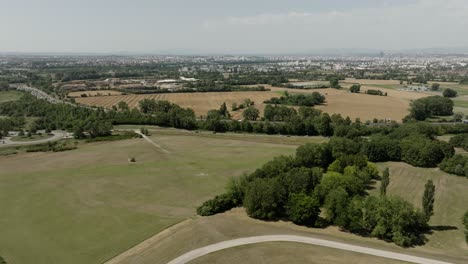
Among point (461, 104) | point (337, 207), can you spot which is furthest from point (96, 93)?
point (461, 104)

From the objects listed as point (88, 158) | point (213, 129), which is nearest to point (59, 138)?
point (88, 158)

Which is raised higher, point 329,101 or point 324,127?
point 329,101

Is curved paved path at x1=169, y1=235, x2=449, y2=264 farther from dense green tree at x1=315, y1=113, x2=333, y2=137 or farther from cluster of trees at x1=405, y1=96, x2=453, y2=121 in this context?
cluster of trees at x1=405, y1=96, x2=453, y2=121

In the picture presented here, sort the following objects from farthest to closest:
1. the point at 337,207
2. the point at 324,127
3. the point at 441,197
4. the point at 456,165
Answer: the point at 324,127, the point at 456,165, the point at 441,197, the point at 337,207

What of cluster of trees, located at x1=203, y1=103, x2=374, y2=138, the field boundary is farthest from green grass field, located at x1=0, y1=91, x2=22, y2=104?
the field boundary

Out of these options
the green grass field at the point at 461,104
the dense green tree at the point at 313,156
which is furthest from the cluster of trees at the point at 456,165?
the green grass field at the point at 461,104

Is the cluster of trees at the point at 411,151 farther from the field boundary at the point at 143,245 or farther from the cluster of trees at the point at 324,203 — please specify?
the field boundary at the point at 143,245

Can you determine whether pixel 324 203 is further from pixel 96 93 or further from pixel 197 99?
pixel 96 93
